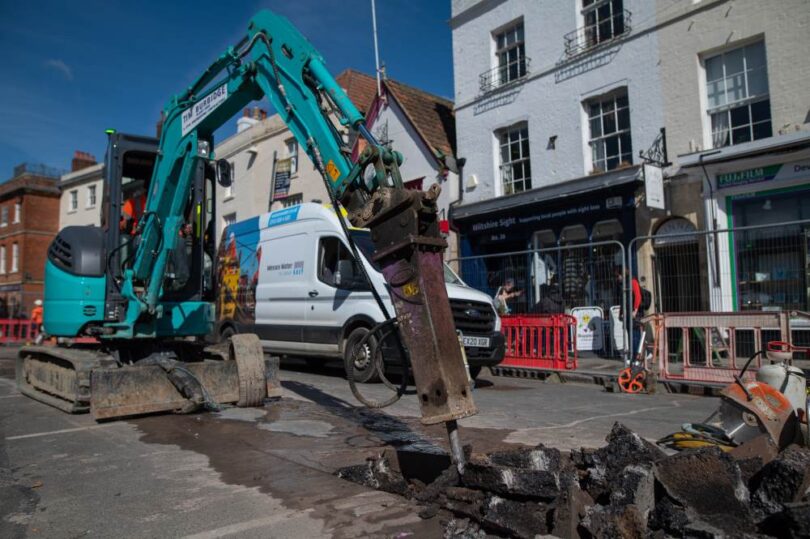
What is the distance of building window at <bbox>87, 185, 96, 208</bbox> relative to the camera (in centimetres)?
3772

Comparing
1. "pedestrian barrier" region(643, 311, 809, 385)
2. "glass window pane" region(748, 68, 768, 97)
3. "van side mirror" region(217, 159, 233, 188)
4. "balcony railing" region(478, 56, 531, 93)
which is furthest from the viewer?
"balcony railing" region(478, 56, 531, 93)

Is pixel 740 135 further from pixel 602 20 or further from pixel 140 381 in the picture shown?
pixel 140 381

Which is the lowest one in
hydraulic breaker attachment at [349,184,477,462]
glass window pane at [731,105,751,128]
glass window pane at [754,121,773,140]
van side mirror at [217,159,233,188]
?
hydraulic breaker attachment at [349,184,477,462]

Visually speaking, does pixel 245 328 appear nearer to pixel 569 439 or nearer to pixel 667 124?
pixel 569 439

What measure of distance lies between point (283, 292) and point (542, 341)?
4.92 meters

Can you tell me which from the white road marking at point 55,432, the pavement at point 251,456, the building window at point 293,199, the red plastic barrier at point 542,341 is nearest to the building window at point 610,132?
the red plastic barrier at point 542,341

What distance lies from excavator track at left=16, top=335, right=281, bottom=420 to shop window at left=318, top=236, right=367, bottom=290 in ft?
7.99

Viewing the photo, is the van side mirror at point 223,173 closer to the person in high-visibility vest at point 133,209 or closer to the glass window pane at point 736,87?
the person in high-visibility vest at point 133,209

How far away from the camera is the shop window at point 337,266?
9.60 m

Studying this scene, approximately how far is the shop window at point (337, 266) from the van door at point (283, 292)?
28 centimetres

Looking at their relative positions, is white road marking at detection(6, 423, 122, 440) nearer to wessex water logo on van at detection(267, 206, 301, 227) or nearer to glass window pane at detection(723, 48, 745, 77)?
wessex water logo on van at detection(267, 206, 301, 227)

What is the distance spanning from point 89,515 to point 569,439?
12.7 ft

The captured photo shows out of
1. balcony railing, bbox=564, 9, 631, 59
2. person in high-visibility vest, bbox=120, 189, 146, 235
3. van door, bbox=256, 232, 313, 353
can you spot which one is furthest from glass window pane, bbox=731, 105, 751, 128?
person in high-visibility vest, bbox=120, 189, 146, 235

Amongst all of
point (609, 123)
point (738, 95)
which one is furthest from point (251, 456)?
point (609, 123)
